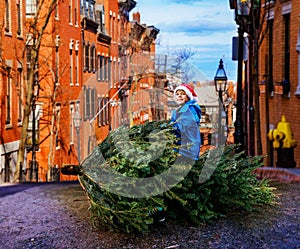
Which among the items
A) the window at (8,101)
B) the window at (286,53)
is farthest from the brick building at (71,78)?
the window at (286,53)

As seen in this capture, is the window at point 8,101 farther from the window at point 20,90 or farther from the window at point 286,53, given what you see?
the window at point 286,53

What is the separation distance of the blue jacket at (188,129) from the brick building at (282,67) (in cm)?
1203

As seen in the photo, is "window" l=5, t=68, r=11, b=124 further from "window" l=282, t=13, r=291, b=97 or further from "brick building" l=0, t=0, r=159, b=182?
"window" l=282, t=13, r=291, b=97

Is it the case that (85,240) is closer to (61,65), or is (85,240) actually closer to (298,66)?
(298,66)

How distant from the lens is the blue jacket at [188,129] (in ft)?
23.6

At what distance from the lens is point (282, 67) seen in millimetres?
21359

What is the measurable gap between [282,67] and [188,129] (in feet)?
48.5

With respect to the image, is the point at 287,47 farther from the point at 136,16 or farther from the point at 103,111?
the point at 136,16

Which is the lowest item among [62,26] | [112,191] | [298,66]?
[112,191]

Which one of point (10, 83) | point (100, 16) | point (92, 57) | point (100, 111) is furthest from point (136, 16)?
point (10, 83)

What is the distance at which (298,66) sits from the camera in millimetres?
19250

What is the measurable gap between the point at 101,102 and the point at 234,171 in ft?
107

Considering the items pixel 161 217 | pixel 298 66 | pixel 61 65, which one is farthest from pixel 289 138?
pixel 61 65

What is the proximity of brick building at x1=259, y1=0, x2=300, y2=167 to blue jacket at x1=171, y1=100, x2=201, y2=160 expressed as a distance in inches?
474
